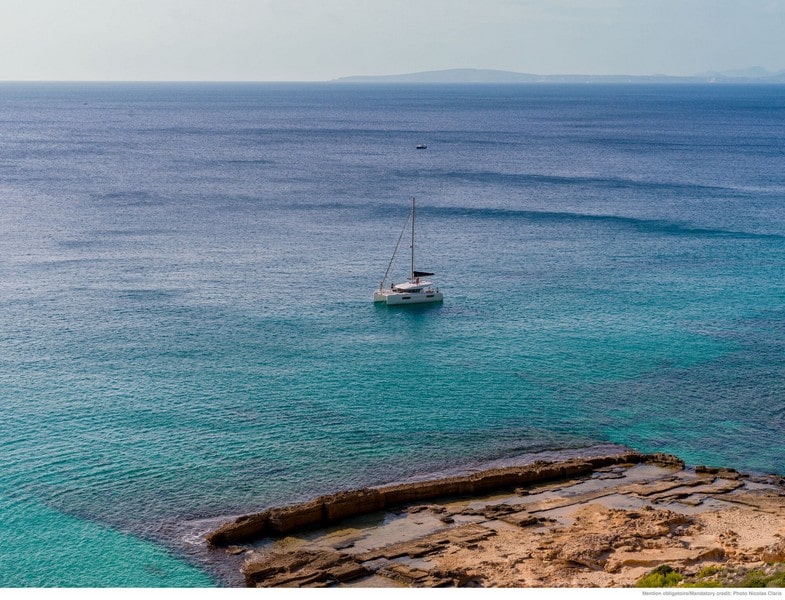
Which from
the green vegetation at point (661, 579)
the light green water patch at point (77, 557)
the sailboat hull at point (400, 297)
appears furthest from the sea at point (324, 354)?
the green vegetation at point (661, 579)

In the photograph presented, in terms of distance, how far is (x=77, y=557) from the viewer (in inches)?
1805

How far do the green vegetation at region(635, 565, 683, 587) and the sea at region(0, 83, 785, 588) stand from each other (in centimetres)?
1731

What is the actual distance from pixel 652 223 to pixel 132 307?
68.7 metres

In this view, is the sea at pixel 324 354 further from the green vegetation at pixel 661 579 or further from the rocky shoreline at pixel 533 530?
the green vegetation at pixel 661 579

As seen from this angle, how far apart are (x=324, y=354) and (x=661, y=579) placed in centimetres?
3863

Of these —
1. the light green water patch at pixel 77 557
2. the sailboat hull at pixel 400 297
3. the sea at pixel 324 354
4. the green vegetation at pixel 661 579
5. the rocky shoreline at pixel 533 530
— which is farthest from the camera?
the sailboat hull at pixel 400 297

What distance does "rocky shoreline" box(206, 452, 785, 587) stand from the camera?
4216cm

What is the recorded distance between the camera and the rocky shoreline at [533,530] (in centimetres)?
4216

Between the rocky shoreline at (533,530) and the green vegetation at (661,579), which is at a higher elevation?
the green vegetation at (661,579)

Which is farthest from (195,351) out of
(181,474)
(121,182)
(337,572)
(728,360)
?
(121,182)

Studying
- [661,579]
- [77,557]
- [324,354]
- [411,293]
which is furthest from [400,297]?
[661,579]

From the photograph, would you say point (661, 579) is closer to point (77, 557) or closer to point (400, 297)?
point (77, 557)

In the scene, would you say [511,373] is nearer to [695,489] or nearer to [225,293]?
[695,489]

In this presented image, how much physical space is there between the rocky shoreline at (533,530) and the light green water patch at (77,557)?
9.14 feet
